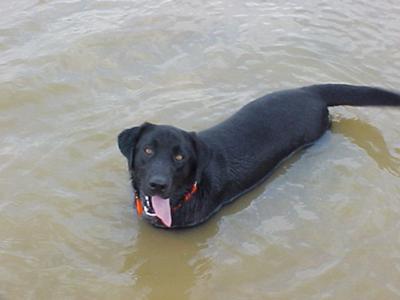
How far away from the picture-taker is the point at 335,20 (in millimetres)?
9578

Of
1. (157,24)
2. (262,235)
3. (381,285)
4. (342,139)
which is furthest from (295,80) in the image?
(381,285)

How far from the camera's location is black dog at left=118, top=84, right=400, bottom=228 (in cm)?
522

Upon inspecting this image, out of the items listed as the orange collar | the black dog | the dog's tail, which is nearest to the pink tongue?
the black dog

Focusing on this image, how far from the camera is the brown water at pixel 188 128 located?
16.8ft

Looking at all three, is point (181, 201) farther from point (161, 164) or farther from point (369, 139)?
point (369, 139)

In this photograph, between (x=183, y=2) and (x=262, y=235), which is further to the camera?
(x=183, y=2)

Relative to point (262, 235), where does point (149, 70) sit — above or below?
above

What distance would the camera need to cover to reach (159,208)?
5.39 m

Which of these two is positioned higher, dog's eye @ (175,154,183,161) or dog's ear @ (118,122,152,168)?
dog's ear @ (118,122,152,168)

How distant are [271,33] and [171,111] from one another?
2623 millimetres

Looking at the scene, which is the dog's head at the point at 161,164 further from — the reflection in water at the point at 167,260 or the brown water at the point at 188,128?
the brown water at the point at 188,128

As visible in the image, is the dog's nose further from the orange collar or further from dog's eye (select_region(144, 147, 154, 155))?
the orange collar

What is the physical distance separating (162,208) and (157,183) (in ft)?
1.38

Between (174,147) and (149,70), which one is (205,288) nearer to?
(174,147)
